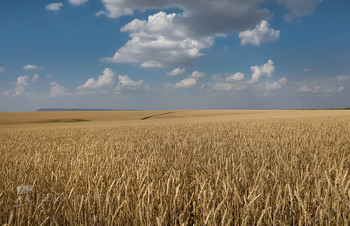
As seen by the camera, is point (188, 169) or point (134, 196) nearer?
point (134, 196)

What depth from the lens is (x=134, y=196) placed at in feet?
7.45

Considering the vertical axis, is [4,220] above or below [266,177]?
below

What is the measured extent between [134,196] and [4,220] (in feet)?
3.96

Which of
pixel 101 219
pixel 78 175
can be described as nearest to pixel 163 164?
pixel 78 175

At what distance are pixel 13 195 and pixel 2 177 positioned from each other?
0.67m

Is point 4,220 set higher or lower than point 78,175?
lower

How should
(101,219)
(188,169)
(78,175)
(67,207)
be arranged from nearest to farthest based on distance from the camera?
(101,219) → (67,207) → (78,175) → (188,169)

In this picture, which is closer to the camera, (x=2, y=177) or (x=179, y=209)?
(x=179, y=209)

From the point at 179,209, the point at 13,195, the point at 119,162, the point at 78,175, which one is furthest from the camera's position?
the point at 119,162

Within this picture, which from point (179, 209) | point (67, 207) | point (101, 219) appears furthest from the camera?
point (67, 207)

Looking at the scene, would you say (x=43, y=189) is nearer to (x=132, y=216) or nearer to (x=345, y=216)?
(x=132, y=216)

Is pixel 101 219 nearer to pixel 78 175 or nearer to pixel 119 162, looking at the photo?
pixel 78 175

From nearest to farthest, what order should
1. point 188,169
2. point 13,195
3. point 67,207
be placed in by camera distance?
point 67,207 → point 13,195 → point 188,169

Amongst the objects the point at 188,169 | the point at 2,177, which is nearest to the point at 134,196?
the point at 188,169
